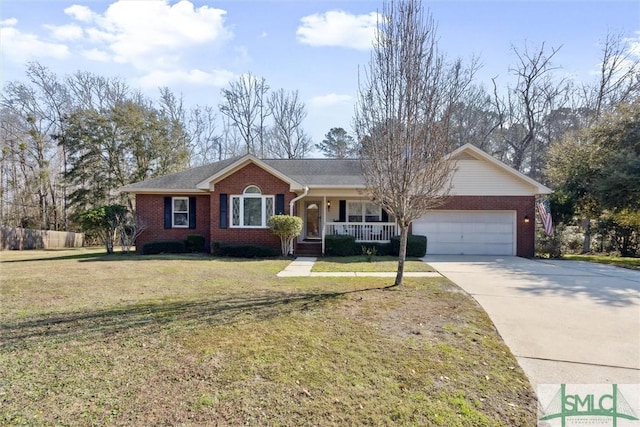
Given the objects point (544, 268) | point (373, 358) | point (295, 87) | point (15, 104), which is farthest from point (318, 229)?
point (15, 104)

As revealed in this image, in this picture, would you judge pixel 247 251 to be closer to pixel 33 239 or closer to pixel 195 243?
pixel 195 243

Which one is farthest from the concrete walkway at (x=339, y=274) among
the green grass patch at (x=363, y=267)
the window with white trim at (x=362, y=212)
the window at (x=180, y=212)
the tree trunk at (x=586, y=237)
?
the tree trunk at (x=586, y=237)

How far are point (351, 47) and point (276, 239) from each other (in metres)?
8.53

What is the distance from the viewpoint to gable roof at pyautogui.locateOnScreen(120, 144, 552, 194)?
14.7 m

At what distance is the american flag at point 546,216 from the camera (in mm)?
15859

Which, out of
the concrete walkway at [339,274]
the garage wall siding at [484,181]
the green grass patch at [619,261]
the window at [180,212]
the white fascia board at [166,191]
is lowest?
the green grass patch at [619,261]

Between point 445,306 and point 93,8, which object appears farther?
point 93,8

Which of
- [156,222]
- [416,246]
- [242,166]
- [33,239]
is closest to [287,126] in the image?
[242,166]

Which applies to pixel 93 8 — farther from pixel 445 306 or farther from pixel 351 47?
pixel 445 306

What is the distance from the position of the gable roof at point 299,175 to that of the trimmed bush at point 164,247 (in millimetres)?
2403

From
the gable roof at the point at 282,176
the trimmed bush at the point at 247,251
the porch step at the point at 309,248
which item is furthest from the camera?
the porch step at the point at 309,248

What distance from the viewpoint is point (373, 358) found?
392cm

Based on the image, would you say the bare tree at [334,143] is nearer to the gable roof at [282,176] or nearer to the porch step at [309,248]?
the gable roof at [282,176]

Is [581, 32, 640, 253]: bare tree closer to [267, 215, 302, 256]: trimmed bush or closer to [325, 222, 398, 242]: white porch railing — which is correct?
[325, 222, 398, 242]: white porch railing
